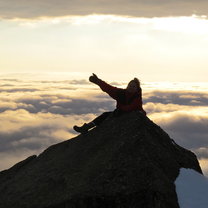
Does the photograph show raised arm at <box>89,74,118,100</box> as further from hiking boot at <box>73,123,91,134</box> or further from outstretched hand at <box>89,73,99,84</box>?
hiking boot at <box>73,123,91,134</box>

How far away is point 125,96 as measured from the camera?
54.0 ft

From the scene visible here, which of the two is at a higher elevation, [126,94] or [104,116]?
[126,94]

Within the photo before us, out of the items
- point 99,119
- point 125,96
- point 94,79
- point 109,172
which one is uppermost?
point 94,79

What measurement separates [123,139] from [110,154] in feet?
2.99

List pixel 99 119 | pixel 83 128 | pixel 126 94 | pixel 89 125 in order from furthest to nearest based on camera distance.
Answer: pixel 99 119, pixel 83 128, pixel 89 125, pixel 126 94

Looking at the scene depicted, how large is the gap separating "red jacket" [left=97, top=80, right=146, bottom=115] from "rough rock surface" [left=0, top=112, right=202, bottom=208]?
41cm

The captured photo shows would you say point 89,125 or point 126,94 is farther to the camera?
point 89,125

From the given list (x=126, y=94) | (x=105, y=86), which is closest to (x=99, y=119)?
(x=105, y=86)

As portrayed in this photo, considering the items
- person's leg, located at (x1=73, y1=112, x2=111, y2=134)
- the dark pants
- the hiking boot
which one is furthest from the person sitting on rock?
the hiking boot

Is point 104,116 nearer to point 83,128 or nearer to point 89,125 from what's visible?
point 89,125

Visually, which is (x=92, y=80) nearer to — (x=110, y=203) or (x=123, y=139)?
(x=123, y=139)

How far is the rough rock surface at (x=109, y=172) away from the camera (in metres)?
12.6

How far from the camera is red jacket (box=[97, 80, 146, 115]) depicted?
1634 cm

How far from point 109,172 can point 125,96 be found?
4.19 metres
